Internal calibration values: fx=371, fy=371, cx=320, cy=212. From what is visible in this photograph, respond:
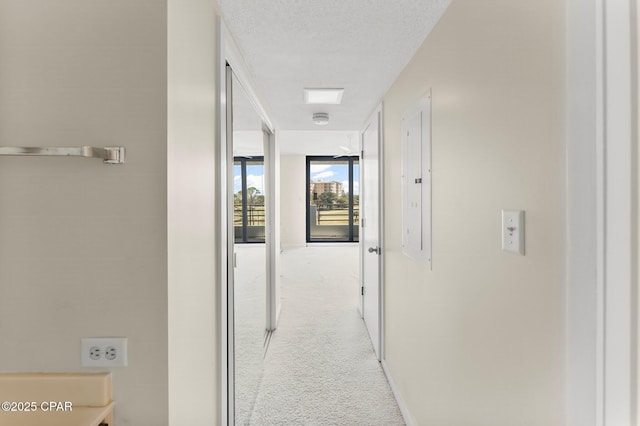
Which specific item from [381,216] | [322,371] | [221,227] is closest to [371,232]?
[381,216]

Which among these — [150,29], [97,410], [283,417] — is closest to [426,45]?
[150,29]

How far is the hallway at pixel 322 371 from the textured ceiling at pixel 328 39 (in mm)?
2159

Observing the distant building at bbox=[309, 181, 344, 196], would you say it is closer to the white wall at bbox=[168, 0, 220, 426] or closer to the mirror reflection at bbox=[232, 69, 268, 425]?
the mirror reflection at bbox=[232, 69, 268, 425]

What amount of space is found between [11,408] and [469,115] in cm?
172

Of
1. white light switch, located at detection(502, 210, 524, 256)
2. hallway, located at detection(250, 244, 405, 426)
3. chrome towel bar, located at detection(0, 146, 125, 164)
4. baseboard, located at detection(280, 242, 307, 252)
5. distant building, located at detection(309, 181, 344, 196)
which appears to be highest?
distant building, located at detection(309, 181, 344, 196)

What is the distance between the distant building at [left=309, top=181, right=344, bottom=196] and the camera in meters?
9.91

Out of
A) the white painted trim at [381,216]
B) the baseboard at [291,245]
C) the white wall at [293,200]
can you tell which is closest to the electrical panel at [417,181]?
the white painted trim at [381,216]

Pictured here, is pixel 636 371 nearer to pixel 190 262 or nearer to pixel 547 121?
Result: pixel 547 121

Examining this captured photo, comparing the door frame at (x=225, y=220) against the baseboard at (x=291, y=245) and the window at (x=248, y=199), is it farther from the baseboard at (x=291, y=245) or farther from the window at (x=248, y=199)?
the baseboard at (x=291, y=245)

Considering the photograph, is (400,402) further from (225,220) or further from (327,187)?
(327,187)

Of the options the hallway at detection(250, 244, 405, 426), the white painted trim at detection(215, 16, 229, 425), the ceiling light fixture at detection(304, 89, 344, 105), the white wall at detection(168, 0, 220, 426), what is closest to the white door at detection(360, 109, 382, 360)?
the hallway at detection(250, 244, 405, 426)

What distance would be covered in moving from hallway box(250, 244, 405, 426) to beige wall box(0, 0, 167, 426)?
1558 millimetres

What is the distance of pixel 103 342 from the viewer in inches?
42.7

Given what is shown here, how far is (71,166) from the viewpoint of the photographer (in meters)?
1.08
